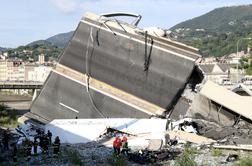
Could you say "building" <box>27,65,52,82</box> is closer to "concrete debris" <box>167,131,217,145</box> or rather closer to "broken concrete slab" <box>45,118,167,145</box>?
"broken concrete slab" <box>45,118,167,145</box>

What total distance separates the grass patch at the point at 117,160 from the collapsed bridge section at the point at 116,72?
13.5ft

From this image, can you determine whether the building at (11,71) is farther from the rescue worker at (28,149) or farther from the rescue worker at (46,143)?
the rescue worker at (28,149)

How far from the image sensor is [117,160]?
10508mm

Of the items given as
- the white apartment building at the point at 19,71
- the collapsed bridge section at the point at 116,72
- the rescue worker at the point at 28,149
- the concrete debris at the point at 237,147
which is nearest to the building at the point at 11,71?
the white apartment building at the point at 19,71

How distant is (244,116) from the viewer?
14172mm

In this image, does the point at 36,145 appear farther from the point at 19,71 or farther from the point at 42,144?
the point at 19,71

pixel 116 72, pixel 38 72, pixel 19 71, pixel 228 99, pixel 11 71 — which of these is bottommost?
pixel 11 71

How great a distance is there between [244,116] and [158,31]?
12.4 feet

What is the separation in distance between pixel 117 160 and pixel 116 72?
5367mm

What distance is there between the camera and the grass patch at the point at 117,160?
1026 centimetres

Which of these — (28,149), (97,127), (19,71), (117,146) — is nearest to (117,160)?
(117,146)

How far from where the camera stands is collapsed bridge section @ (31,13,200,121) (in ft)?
48.7

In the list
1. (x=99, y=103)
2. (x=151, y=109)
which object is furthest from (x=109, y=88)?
(x=151, y=109)

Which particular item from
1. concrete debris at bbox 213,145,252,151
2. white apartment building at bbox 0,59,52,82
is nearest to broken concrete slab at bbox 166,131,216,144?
concrete debris at bbox 213,145,252,151
